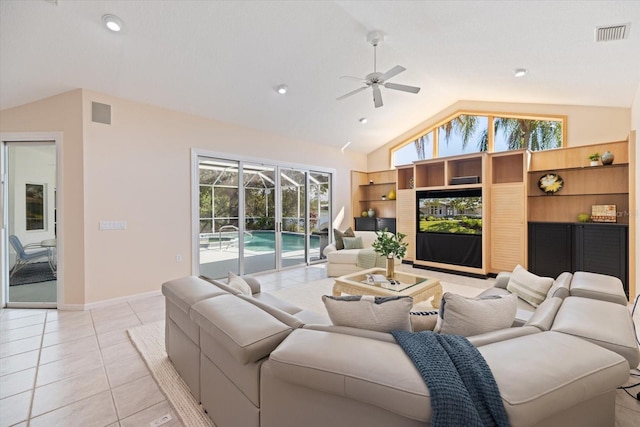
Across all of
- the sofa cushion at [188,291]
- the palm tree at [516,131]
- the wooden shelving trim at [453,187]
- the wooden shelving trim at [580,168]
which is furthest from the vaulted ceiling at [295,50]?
the sofa cushion at [188,291]

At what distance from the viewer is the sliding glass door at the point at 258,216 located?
501 centimetres

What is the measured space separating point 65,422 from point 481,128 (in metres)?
7.15

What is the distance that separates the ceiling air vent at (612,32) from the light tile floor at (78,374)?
117 inches

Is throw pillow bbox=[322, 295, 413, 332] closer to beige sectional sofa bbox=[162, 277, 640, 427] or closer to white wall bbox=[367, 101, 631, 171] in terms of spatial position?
beige sectional sofa bbox=[162, 277, 640, 427]

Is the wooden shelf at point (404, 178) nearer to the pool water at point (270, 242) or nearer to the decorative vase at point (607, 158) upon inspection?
the pool water at point (270, 242)

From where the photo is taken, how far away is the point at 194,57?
3.49 meters

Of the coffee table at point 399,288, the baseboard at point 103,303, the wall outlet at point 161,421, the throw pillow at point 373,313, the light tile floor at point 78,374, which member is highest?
the throw pillow at point 373,313

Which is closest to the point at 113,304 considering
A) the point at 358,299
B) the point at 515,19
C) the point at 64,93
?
the point at 64,93

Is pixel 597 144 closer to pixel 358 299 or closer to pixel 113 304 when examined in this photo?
pixel 358 299

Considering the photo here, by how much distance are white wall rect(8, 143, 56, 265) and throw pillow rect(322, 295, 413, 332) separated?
4.83 m

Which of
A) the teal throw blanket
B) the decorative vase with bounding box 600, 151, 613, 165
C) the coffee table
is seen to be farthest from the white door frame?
the decorative vase with bounding box 600, 151, 613, 165

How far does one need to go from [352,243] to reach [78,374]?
4382 millimetres

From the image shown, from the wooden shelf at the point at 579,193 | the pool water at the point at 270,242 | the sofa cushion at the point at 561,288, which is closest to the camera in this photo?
the sofa cushion at the point at 561,288

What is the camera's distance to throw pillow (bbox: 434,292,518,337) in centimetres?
148
